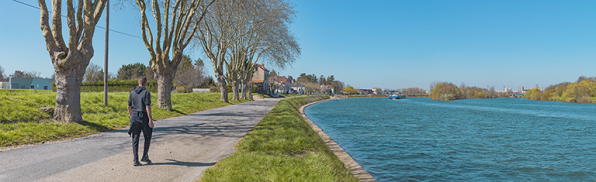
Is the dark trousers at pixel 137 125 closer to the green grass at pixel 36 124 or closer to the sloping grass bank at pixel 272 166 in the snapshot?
the sloping grass bank at pixel 272 166

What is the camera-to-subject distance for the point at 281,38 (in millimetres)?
36812

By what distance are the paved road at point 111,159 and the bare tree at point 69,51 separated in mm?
2089

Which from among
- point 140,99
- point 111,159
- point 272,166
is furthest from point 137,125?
point 272,166

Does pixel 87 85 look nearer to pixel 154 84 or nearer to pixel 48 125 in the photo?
pixel 154 84

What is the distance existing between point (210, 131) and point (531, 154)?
1391 centimetres

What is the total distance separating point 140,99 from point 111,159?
1723 mm

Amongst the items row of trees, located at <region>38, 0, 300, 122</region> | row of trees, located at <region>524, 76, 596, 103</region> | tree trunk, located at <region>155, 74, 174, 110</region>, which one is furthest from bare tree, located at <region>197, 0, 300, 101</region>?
row of trees, located at <region>524, 76, 596, 103</region>

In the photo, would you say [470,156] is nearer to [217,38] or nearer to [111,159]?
[111,159]

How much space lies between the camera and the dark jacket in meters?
6.11

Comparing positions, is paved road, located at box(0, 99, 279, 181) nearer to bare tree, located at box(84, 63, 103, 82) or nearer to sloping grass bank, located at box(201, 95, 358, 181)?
sloping grass bank, located at box(201, 95, 358, 181)

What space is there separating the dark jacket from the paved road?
1164 mm

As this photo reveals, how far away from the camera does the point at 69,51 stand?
10.8 m

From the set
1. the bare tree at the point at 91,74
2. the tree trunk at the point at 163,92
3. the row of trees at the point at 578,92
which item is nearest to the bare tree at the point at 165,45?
the tree trunk at the point at 163,92

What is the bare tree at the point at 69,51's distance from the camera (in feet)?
34.6
